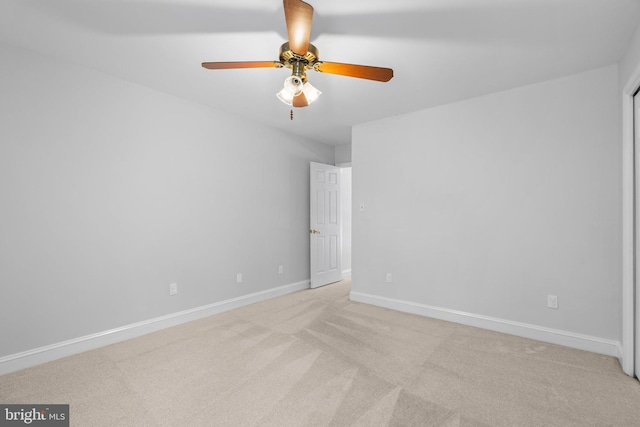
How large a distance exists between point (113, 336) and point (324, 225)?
3.20 metres

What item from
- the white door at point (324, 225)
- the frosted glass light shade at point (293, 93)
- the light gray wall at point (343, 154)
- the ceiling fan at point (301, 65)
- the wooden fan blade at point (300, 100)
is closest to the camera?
the ceiling fan at point (301, 65)

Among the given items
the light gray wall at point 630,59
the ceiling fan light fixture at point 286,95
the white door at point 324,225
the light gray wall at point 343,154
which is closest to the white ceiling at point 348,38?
the light gray wall at point 630,59

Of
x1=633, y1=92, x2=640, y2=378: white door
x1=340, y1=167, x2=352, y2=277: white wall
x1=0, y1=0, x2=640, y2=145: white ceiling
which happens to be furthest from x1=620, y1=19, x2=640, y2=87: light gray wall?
x1=340, y1=167, x2=352, y2=277: white wall

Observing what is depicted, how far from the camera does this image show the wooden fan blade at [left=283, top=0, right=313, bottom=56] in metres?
1.45

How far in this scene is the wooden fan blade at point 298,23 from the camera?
4.75ft

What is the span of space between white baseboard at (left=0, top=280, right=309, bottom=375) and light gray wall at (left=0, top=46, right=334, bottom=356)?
0.06 m

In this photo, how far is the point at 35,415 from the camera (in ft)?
5.74

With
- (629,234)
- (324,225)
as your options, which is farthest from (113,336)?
(629,234)

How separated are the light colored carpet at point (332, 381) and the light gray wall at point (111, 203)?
19.0 inches

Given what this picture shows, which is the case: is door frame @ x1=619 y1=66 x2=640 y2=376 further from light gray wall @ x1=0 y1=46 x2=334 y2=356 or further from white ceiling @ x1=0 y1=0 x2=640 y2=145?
light gray wall @ x1=0 y1=46 x2=334 y2=356

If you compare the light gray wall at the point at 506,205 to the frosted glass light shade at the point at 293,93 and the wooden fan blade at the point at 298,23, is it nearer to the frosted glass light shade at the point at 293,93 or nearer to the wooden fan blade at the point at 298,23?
the frosted glass light shade at the point at 293,93

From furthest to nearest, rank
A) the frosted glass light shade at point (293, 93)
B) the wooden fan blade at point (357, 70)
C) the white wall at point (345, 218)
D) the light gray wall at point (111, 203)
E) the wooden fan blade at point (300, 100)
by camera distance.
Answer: the white wall at point (345, 218), the light gray wall at point (111, 203), the wooden fan blade at point (300, 100), the frosted glass light shade at point (293, 93), the wooden fan blade at point (357, 70)

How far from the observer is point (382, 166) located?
3.89 metres

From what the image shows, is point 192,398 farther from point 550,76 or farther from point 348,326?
point 550,76
